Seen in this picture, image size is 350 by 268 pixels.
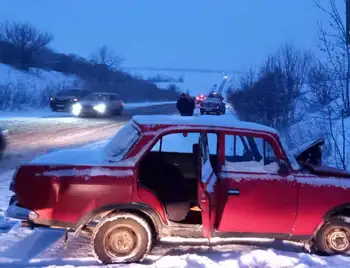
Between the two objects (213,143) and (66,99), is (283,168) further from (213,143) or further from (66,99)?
(66,99)

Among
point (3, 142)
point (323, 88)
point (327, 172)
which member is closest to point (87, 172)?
point (327, 172)

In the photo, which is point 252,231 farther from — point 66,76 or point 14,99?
point 66,76

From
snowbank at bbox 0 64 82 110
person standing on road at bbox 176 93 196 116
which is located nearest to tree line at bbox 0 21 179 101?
snowbank at bbox 0 64 82 110

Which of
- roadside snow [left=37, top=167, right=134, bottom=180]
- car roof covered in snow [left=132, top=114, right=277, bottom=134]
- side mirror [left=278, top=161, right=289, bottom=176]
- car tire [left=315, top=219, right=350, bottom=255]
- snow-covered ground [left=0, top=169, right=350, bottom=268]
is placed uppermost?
car roof covered in snow [left=132, top=114, right=277, bottom=134]

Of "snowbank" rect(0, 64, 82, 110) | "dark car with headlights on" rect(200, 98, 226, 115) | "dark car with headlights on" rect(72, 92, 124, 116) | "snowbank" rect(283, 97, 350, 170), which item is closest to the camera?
"snowbank" rect(283, 97, 350, 170)

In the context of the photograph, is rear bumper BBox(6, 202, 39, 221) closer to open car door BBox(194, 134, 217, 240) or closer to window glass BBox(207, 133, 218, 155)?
open car door BBox(194, 134, 217, 240)

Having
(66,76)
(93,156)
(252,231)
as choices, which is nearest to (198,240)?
(252,231)

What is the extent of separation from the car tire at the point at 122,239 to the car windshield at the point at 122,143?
0.63 m

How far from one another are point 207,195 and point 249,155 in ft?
2.73

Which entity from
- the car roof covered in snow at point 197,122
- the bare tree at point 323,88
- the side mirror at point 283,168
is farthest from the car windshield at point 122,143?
the bare tree at point 323,88

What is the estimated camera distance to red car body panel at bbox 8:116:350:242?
5.08m

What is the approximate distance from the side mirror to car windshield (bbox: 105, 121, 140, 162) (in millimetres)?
1504

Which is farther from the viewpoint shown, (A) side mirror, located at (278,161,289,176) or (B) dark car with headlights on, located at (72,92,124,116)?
(B) dark car with headlights on, located at (72,92,124,116)

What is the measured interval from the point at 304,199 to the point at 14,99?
36907 millimetres
